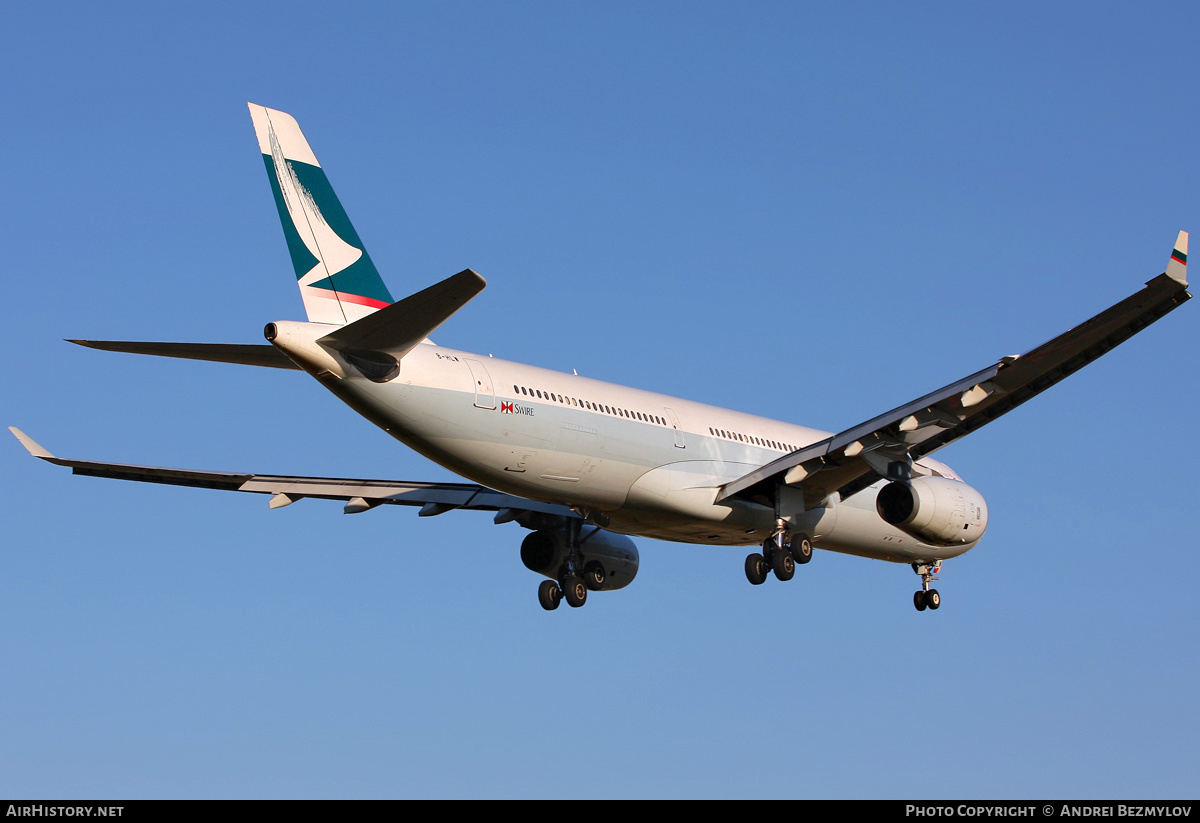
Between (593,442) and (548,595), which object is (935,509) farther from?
(548,595)

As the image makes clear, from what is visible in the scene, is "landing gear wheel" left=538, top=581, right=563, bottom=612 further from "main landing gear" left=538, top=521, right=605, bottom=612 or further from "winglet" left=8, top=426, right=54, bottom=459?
"winglet" left=8, top=426, right=54, bottom=459

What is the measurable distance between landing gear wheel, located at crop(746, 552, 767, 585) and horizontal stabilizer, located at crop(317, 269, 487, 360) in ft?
29.0

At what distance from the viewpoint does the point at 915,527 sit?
2705 centimetres

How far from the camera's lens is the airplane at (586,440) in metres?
21.1

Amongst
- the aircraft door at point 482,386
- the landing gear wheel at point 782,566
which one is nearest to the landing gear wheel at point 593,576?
the landing gear wheel at point 782,566

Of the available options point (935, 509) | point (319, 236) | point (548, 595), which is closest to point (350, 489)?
point (548, 595)

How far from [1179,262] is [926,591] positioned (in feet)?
43.2

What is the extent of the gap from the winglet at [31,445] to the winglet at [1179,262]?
19.4m

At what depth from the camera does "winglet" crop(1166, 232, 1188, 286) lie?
66.3ft

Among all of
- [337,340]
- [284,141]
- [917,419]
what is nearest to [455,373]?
[337,340]

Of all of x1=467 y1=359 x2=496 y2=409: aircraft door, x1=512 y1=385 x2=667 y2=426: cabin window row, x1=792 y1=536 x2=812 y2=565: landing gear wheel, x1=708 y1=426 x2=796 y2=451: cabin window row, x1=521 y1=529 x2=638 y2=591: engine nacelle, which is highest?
x1=708 y1=426 x2=796 y2=451: cabin window row

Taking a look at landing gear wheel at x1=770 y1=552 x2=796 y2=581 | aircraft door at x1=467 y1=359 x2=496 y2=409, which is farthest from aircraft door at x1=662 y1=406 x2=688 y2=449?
aircraft door at x1=467 y1=359 x2=496 y2=409

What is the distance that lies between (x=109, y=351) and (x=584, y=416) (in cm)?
836
